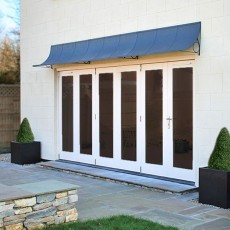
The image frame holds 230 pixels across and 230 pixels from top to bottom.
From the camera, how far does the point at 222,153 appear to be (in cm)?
690

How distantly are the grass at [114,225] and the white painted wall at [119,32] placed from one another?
7.81ft

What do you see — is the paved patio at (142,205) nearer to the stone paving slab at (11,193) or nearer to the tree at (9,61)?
the stone paving slab at (11,193)

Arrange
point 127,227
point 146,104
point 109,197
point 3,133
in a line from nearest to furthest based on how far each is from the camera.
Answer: point 127,227, point 109,197, point 146,104, point 3,133

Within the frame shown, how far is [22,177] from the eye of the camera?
938 centimetres

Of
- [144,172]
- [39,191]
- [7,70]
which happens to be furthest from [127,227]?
[7,70]

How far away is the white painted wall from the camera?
751 cm

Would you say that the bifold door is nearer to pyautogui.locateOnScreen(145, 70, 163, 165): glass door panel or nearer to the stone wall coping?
pyautogui.locateOnScreen(145, 70, 163, 165): glass door panel

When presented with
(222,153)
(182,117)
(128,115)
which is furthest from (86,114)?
(222,153)

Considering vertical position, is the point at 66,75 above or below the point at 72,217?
above

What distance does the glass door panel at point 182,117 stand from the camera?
8.13m

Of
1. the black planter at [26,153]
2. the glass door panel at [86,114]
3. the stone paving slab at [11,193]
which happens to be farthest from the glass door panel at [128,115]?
the stone paving slab at [11,193]

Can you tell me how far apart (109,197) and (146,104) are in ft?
7.34

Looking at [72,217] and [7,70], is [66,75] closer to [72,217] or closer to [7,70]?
[72,217]

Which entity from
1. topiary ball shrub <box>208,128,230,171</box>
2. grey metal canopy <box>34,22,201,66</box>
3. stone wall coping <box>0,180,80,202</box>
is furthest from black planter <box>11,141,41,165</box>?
topiary ball shrub <box>208,128,230,171</box>
